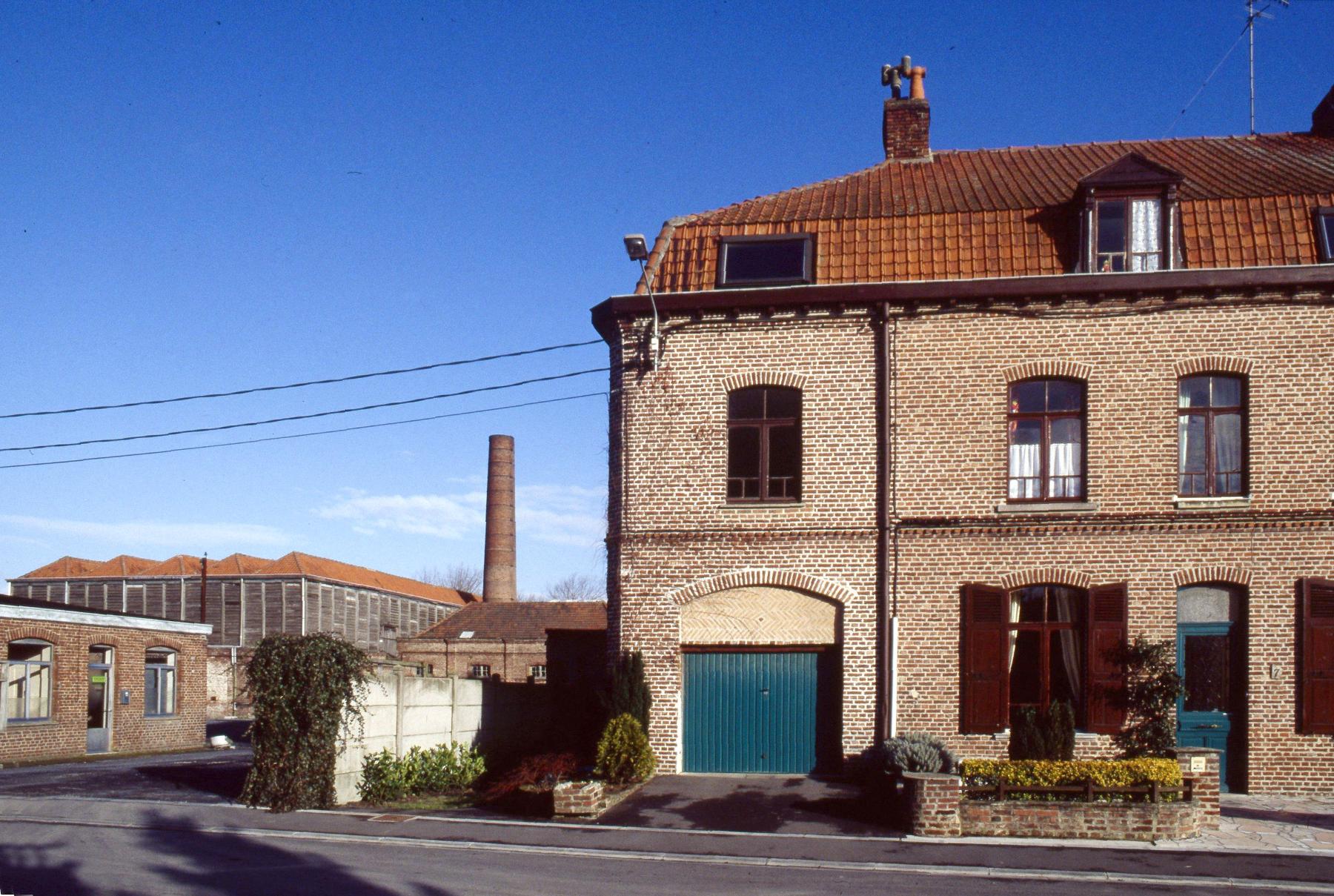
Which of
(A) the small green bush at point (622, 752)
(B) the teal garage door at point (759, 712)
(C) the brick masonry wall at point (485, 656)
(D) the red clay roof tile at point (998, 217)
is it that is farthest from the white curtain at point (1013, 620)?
(C) the brick masonry wall at point (485, 656)

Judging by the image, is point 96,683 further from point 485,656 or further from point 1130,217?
point 1130,217

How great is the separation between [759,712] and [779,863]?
5735 millimetres

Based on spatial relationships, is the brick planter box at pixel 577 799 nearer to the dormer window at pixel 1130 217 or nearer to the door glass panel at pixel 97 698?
the dormer window at pixel 1130 217

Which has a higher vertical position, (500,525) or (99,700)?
(500,525)

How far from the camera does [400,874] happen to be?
12.4 m

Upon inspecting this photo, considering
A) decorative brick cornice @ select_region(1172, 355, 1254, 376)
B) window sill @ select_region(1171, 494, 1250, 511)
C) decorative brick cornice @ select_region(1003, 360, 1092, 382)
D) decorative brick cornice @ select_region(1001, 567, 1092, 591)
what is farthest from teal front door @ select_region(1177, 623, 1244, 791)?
decorative brick cornice @ select_region(1003, 360, 1092, 382)

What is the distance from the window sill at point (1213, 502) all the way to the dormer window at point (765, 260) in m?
6.42

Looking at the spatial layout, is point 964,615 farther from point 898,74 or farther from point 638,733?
point 898,74

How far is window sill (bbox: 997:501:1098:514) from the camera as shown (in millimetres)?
18109

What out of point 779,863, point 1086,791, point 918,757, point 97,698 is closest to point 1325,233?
point 1086,791

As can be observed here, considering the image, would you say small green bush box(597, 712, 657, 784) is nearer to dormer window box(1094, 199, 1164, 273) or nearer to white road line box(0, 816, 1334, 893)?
white road line box(0, 816, 1334, 893)

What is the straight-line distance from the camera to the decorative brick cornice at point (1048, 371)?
1842 cm

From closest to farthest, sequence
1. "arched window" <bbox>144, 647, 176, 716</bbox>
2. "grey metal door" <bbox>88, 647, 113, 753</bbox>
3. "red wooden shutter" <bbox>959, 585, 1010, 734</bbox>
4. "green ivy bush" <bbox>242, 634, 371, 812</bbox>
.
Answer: "green ivy bush" <bbox>242, 634, 371, 812</bbox> → "red wooden shutter" <bbox>959, 585, 1010, 734</bbox> → "grey metal door" <bbox>88, 647, 113, 753</bbox> → "arched window" <bbox>144, 647, 176, 716</bbox>

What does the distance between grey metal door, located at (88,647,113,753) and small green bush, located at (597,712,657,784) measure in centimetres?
1787
